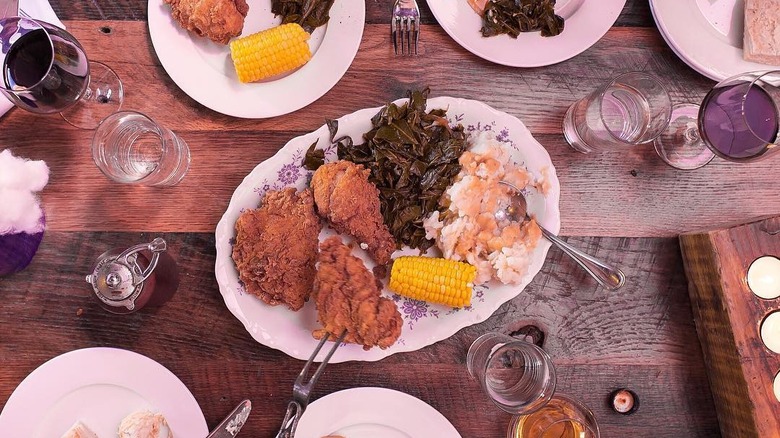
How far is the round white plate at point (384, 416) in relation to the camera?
9.17 feet

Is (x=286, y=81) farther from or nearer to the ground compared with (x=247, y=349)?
farther from the ground

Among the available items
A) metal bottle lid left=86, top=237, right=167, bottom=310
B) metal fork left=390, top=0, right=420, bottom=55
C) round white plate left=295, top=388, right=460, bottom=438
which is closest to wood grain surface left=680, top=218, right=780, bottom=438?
round white plate left=295, top=388, right=460, bottom=438

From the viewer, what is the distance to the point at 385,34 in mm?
2967

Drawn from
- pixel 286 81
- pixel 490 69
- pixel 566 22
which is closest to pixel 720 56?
pixel 566 22

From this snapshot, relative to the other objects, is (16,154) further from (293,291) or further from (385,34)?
(385,34)

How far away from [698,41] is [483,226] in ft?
5.05

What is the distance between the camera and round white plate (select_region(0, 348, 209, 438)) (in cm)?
277

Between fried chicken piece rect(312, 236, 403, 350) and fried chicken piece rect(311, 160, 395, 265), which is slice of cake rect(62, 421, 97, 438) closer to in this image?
fried chicken piece rect(312, 236, 403, 350)

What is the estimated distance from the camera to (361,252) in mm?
2875

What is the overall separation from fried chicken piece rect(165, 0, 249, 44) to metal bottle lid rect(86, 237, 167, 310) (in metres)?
1.07

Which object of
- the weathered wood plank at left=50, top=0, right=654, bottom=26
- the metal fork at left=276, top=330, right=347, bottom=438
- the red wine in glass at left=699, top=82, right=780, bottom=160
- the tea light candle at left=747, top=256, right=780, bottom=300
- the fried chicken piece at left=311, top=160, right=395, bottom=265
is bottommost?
the metal fork at left=276, top=330, right=347, bottom=438

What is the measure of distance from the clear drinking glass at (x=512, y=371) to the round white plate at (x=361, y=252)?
175 millimetres

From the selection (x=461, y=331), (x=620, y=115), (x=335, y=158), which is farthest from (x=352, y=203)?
(x=620, y=115)

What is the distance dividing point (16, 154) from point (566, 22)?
3015mm
